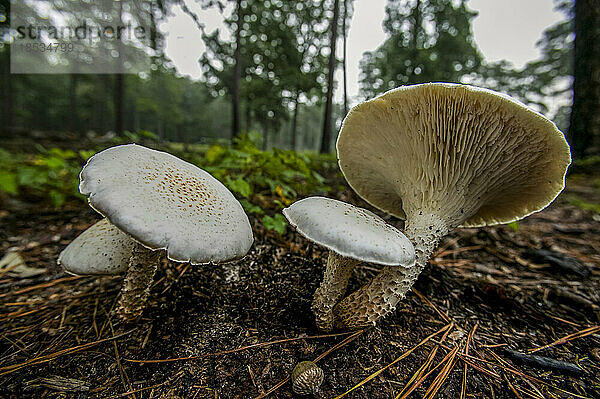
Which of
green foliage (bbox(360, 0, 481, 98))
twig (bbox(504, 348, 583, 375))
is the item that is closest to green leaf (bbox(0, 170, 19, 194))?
twig (bbox(504, 348, 583, 375))

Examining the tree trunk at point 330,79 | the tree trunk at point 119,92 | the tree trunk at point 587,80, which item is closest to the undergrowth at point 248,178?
the tree trunk at point 587,80

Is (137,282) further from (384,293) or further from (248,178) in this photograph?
(248,178)

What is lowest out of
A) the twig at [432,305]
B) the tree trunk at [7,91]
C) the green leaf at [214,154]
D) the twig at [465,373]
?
the twig at [465,373]

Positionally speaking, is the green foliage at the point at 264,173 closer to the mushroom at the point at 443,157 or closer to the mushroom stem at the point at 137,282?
the mushroom at the point at 443,157

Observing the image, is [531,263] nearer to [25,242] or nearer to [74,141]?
[25,242]

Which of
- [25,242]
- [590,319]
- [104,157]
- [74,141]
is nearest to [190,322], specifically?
[104,157]

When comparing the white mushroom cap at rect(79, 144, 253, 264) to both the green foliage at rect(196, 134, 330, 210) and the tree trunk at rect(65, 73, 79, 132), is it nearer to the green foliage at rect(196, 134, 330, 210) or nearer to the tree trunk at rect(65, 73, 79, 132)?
the green foliage at rect(196, 134, 330, 210)

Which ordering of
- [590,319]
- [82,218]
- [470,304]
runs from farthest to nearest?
[82,218] < [470,304] < [590,319]

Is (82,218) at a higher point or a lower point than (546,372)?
higher
